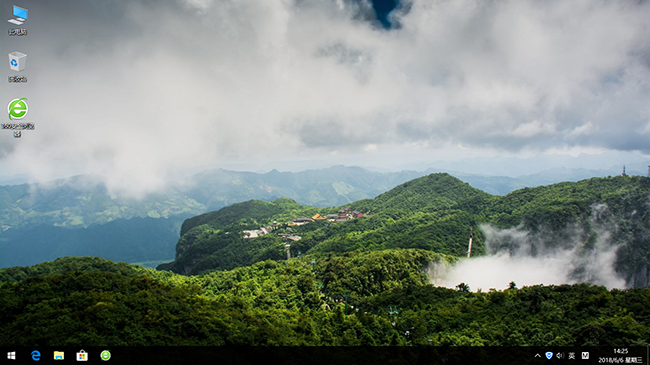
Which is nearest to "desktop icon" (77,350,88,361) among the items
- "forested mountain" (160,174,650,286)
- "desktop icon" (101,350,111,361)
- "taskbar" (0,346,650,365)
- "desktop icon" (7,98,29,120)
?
"taskbar" (0,346,650,365)

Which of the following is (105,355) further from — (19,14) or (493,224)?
(493,224)

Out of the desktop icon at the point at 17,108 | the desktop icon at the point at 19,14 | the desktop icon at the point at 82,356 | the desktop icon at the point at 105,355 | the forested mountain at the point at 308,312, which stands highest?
the desktop icon at the point at 19,14

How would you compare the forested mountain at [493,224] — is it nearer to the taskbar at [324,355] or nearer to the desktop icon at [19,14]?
the taskbar at [324,355]

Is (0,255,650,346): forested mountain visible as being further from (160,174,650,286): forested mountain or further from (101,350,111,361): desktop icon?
(160,174,650,286): forested mountain

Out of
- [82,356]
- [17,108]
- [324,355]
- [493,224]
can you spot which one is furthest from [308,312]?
[493,224]

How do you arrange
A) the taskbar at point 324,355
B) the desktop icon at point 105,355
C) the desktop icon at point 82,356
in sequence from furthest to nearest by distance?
the desktop icon at point 105,355 → the taskbar at point 324,355 → the desktop icon at point 82,356

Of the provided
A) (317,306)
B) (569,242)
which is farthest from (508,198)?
(317,306)

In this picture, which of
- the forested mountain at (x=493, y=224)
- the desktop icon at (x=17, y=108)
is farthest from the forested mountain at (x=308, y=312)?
the forested mountain at (x=493, y=224)
